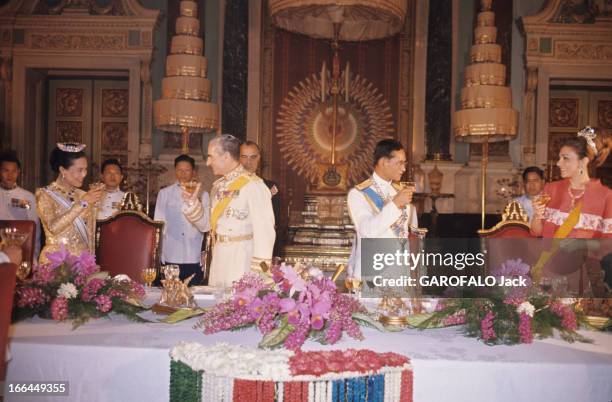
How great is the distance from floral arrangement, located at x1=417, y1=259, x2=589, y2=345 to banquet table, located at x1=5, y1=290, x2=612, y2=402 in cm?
4

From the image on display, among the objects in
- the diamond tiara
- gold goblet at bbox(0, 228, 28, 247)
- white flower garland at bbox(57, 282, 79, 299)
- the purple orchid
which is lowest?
white flower garland at bbox(57, 282, 79, 299)

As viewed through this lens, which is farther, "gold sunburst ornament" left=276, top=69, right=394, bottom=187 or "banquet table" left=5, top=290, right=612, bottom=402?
"gold sunburst ornament" left=276, top=69, right=394, bottom=187

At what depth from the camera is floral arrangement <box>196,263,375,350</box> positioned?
1974mm

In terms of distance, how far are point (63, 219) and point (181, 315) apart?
4.24 ft

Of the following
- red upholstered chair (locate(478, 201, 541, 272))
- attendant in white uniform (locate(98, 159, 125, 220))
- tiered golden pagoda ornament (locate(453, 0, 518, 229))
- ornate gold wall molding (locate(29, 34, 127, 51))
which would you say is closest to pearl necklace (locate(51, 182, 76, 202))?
attendant in white uniform (locate(98, 159, 125, 220))

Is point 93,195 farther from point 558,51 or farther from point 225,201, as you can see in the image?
point 558,51

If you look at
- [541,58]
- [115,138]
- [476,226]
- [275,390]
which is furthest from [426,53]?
[275,390]

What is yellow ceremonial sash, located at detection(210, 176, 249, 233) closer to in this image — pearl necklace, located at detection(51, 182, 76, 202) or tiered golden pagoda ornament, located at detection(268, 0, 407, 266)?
pearl necklace, located at detection(51, 182, 76, 202)

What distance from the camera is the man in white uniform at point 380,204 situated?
117 inches

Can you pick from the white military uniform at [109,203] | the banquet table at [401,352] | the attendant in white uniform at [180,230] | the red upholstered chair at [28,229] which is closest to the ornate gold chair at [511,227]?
the banquet table at [401,352]

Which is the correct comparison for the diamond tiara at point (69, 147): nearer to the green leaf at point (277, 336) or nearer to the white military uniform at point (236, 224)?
the white military uniform at point (236, 224)

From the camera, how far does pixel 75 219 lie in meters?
3.46

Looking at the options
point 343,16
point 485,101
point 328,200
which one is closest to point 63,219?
point 328,200

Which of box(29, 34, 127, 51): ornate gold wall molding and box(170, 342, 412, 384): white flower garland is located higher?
box(29, 34, 127, 51): ornate gold wall molding
